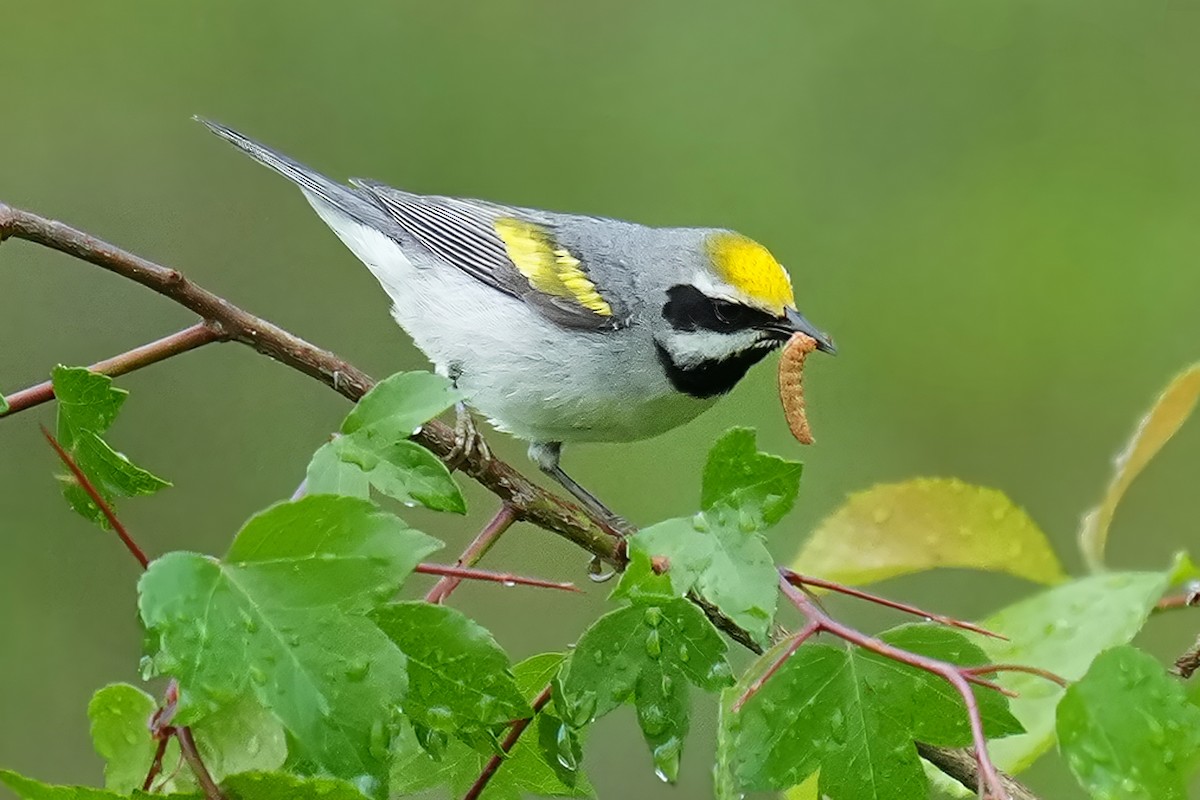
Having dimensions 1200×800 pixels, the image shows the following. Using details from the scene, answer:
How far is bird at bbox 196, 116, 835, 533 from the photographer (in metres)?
3.90

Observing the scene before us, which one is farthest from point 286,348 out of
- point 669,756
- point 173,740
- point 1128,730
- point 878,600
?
point 1128,730

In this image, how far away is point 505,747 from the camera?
1972 millimetres

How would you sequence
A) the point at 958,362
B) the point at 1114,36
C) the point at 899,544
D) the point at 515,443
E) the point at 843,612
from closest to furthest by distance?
the point at 899,544, the point at 843,612, the point at 515,443, the point at 958,362, the point at 1114,36

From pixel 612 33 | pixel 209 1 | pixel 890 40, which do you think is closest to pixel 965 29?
pixel 890 40

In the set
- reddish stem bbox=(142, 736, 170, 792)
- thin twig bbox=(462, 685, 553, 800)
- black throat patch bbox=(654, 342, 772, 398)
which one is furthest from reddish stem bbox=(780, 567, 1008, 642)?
black throat patch bbox=(654, 342, 772, 398)

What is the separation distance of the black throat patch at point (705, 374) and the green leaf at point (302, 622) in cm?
234

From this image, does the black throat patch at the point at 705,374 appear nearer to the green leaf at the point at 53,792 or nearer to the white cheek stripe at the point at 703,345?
the white cheek stripe at the point at 703,345

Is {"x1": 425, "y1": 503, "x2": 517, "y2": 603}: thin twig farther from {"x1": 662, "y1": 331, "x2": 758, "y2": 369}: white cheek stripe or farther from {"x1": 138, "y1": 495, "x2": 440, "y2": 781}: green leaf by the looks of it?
{"x1": 662, "y1": 331, "x2": 758, "y2": 369}: white cheek stripe

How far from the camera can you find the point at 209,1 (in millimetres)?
8781

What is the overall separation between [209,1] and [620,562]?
7.46 meters

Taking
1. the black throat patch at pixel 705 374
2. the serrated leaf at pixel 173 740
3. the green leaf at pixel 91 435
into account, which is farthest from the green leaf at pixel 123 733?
the black throat patch at pixel 705 374

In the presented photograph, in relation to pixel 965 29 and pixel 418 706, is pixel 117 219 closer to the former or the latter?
pixel 965 29

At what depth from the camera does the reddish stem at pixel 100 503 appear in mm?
1755

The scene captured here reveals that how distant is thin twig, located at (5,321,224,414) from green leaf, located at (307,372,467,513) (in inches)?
13.6
